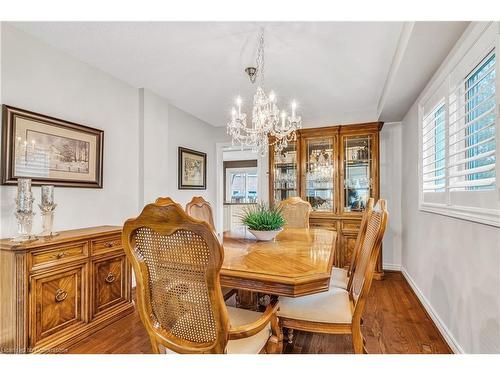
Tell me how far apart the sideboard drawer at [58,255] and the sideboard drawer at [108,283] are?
0.16 meters

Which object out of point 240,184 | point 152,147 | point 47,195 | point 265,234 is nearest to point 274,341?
point 265,234

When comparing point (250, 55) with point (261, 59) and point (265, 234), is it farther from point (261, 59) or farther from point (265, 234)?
point (265, 234)

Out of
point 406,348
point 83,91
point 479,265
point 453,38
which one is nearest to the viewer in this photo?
point 479,265

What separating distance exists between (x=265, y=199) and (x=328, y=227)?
123 centimetres

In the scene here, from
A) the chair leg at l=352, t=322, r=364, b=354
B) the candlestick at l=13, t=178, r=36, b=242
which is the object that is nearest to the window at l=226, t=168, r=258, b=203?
the candlestick at l=13, t=178, r=36, b=242

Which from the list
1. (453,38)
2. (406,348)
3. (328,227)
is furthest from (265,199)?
(453,38)

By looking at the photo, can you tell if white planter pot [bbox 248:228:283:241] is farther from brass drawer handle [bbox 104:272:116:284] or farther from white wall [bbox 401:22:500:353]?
brass drawer handle [bbox 104:272:116:284]

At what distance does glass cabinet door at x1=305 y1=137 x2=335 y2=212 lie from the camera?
3.87 metres

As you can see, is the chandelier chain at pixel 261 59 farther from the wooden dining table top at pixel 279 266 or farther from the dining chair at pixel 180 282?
the dining chair at pixel 180 282

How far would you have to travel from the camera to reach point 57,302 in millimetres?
1867

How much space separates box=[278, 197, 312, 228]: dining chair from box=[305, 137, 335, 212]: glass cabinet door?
96cm

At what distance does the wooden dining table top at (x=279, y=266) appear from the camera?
3.81 feet

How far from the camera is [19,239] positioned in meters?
1.78
